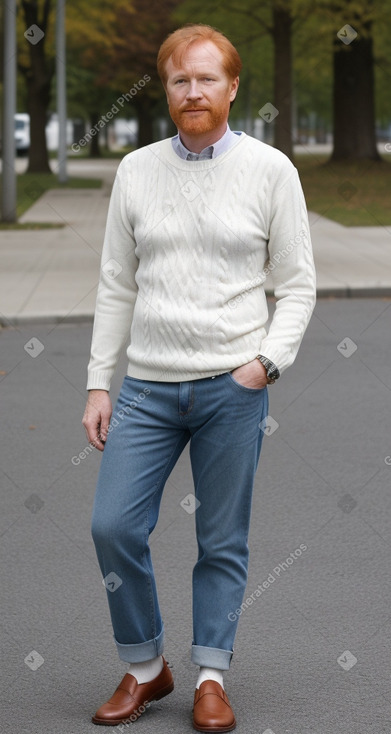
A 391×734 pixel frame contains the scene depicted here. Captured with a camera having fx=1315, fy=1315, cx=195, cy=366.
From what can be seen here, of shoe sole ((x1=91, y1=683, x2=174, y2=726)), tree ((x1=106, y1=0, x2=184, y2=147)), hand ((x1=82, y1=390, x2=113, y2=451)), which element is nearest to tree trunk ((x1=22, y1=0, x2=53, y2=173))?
tree ((x1=106, y1=0, x2=184, y2=147))

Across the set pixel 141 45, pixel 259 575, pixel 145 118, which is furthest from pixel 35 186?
pixel 259 575

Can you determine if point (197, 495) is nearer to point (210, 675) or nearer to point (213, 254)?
point (210, 675)

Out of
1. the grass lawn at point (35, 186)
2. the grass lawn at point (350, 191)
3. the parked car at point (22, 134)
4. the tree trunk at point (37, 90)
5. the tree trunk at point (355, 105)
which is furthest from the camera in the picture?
the parked car at point (22, 134)

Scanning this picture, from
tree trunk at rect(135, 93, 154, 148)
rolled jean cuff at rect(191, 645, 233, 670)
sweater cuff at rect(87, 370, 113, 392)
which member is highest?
sweater cuff at rect(87, 370, 113, 392)

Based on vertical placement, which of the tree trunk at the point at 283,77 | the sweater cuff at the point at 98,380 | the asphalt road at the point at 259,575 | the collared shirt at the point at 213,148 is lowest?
the tree trunk at the point at 283,77

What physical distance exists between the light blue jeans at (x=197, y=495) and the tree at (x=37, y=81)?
115 feet

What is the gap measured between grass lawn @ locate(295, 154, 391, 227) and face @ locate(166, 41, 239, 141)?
57.1ft

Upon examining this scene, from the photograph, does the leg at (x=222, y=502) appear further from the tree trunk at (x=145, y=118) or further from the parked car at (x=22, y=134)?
the parked car at (x=22, y=134)

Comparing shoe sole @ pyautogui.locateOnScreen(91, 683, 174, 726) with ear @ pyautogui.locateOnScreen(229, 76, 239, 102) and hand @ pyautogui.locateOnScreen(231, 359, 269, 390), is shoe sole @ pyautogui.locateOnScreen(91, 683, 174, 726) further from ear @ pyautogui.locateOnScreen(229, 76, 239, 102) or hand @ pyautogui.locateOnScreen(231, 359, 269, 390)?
ear @ pyautogui.locateOnScreen(229, 76, 239, 102)

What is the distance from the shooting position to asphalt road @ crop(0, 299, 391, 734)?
3.80m

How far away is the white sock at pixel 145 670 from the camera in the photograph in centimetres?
365

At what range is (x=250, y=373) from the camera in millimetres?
3432

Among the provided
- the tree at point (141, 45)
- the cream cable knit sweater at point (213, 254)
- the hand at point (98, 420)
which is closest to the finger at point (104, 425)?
the hand at point (98, 420)

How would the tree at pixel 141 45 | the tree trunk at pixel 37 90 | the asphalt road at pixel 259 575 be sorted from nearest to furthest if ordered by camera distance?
the asphalt road at pixel 259 575
the tree trunk at pixel 37 90
the tree at pixel 141 45
